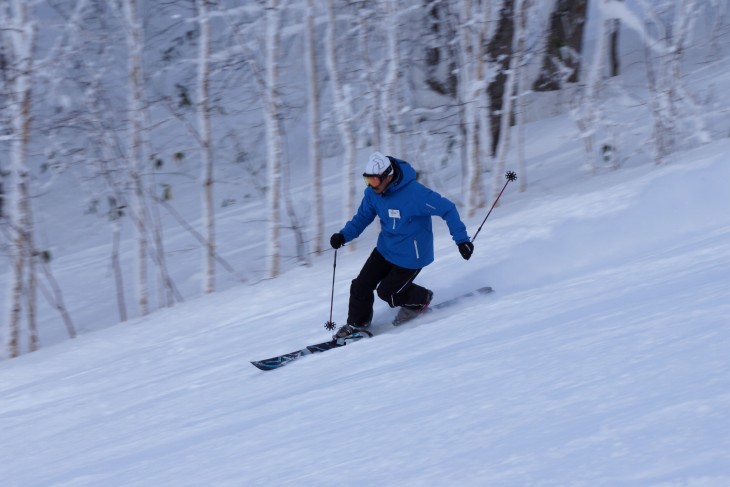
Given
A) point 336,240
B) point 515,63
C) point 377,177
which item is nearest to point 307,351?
point 336,240

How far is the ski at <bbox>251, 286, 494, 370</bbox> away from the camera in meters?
5.98

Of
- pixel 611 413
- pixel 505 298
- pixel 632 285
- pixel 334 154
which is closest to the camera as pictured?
pixel 611 413

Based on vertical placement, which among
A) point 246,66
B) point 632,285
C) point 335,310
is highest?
point 246,66

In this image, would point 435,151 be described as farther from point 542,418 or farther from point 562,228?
point 542,418

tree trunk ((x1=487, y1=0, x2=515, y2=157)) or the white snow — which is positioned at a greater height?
tree trunk ((x1=487, y1=0, x2=515, y2=157))

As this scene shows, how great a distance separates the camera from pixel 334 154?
17562 mm

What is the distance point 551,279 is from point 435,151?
8.98 meters

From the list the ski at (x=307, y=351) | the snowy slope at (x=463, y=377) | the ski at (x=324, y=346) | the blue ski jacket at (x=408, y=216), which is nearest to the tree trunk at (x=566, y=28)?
the snowy slope at (x=463, y=377)

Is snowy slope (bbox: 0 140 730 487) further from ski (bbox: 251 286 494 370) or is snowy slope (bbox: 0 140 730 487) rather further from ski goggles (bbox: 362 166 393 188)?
ski goggles (bbox: 362 166 393 188)

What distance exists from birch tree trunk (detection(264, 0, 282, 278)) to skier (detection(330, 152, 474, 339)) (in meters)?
3.35

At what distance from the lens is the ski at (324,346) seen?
5980 millimetres

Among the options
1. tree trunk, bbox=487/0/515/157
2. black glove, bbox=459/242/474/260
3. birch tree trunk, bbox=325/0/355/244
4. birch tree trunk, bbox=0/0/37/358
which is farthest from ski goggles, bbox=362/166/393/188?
tree trunk, bbox=487/0/515/157

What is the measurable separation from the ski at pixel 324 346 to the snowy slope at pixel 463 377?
0.11 metres

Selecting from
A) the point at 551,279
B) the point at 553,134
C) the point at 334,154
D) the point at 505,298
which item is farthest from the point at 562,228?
the point at 334,154
